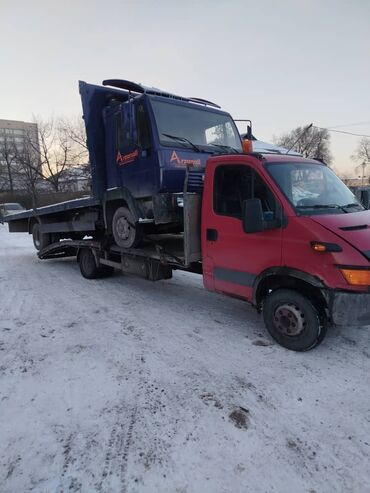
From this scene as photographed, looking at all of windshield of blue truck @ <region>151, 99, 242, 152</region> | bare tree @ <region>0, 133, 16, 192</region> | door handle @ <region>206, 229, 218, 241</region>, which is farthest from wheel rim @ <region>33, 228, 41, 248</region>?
bare tree @ <region>0, 133, 16, 192</region>

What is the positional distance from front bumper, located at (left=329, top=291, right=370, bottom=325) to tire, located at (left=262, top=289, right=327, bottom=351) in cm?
27

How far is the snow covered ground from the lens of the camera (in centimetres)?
216

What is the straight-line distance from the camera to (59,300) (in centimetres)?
582

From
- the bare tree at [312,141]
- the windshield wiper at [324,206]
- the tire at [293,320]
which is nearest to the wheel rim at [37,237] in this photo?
the tire at [293,320]

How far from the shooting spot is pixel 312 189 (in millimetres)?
3932

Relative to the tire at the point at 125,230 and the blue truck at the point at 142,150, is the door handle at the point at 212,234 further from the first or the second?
the tire at the point at 125,230

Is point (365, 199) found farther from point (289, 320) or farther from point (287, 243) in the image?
point (289, 320)

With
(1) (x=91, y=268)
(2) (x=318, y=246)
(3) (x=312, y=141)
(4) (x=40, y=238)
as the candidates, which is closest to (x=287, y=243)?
(2) (x=318, y=246)

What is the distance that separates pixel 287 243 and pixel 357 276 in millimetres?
754

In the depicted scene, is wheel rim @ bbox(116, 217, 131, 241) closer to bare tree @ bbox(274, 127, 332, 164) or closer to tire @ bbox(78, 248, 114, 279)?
tire @ bbox(78, 248, 114, 279)

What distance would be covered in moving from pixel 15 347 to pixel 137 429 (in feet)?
7.21

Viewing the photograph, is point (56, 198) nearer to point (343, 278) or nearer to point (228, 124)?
point (228, 124)

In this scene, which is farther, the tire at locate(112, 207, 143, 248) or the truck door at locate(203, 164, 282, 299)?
the tire at locate(112, 207, 143, 248)

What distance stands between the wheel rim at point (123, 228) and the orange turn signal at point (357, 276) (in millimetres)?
3571
